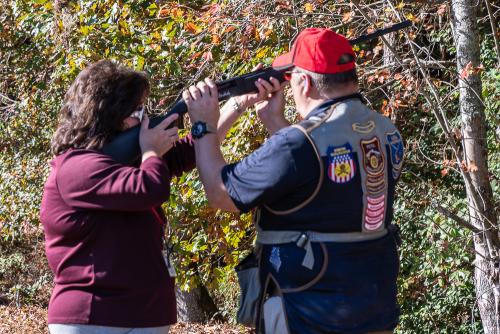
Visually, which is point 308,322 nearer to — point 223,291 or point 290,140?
point 290,140

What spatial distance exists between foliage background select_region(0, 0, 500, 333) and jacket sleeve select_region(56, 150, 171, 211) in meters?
2.55

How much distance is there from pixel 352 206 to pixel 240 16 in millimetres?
3029

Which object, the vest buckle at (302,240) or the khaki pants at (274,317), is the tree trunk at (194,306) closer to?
the khaki pants at (274,317)

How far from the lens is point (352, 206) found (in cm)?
309

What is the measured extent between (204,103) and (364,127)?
0.64 m

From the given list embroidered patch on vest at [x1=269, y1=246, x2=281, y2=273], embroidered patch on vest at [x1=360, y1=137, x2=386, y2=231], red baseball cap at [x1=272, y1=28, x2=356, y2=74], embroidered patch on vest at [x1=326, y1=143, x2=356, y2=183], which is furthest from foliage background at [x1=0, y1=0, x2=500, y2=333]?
embroidered patch on vest at [x1=269, y1=246, x2=281, y2=273]

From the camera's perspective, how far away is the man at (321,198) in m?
3.02

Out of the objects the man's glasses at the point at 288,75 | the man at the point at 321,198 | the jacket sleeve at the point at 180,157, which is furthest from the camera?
the jacket sleeve at the point at 180,157

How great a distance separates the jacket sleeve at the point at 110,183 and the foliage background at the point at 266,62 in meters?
2.55

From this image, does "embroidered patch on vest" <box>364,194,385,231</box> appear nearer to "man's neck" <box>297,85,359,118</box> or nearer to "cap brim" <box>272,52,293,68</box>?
"man's neck" <box>297,85,359,118</box>

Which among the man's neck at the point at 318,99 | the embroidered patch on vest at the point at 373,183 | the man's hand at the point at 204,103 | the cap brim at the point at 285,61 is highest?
the cap brim at the point at 285,61

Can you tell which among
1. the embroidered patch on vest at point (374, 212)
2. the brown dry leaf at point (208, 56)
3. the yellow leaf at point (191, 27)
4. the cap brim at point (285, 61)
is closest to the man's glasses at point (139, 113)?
the cap brim at point (285, 61)

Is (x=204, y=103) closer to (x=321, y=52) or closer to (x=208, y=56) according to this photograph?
(x=321, y=52)

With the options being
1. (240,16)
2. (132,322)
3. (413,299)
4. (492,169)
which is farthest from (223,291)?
(132,322)
